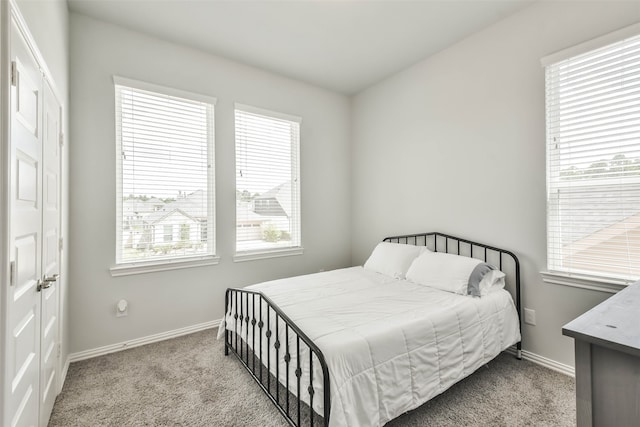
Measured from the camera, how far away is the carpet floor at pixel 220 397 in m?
1.68

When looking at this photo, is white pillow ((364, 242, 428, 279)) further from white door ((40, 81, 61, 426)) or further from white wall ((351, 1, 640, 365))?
white door ((40, 81, 61, 426))

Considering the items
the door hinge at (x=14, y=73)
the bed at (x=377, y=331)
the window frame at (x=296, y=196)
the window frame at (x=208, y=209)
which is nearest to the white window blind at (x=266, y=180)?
the window frame at (x=296, y=196)

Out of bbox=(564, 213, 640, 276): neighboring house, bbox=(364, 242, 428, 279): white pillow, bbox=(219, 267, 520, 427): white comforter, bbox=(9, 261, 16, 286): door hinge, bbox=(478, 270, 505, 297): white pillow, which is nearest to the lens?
bbox=(9, 261, 16, 286): door hinge

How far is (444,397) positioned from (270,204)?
2523 millimetres

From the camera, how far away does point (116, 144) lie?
2.55m

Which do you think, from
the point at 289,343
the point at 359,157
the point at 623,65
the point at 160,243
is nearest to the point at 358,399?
the point at 289,343

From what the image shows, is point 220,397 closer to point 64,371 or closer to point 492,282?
point 64,371

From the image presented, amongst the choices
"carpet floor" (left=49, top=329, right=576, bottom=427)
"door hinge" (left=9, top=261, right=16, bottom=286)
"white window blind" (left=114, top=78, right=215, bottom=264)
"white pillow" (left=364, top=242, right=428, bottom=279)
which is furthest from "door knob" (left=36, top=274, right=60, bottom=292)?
"white pillow" (left=364, top=242, right=428, bottom=279)

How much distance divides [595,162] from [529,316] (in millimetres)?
1277

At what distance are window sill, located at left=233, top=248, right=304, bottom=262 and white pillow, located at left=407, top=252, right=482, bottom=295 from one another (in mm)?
1486

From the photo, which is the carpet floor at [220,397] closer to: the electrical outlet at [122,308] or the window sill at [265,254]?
the electrical outlet at [122,308]

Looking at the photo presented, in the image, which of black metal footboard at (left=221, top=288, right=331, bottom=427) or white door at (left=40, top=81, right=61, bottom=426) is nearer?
black metal footboard at (left=221, top=288, right=331, bottom=427)

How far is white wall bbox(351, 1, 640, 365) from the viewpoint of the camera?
7.14 ft

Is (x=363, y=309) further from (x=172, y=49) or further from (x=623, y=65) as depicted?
(x=172, y=49)
